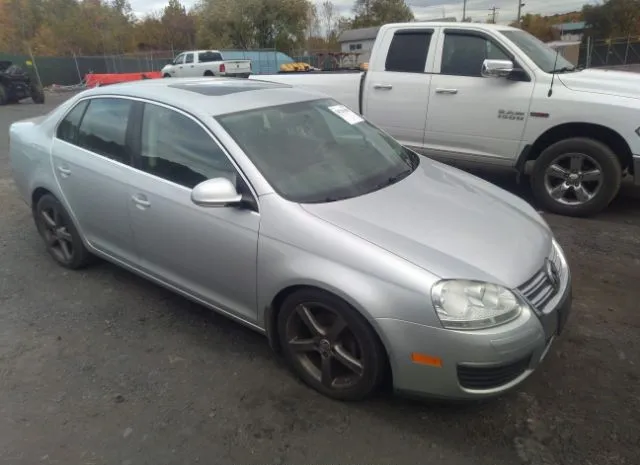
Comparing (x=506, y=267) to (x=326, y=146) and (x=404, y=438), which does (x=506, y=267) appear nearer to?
(x=404, y=438)

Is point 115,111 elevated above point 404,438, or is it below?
above

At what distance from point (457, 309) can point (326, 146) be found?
146 centimetres

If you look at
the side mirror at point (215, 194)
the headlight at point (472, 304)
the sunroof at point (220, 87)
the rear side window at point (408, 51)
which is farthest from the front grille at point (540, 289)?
the rear side window at point (408, 51)

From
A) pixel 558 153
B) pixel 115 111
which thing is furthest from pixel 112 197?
pixel 558 153

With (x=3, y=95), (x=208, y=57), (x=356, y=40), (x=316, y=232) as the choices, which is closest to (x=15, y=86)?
(x=3, y=95)

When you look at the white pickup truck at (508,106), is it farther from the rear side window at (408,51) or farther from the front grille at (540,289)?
the front grille at (540,289)

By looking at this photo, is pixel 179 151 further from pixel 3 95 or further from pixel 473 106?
pixel 3 95

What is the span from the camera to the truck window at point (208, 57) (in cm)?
2693

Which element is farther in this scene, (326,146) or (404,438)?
(326,146)

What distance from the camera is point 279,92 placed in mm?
3586

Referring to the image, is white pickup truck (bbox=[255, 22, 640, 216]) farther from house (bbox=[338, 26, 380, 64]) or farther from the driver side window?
house (bbox=[338, 26, 380, 64])

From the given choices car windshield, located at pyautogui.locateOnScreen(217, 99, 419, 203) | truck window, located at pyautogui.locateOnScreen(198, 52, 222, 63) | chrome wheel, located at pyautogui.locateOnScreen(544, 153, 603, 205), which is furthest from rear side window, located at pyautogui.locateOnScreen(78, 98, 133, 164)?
truck window, located at pyautogui.locateOnScreen(198, 52, 222, 63)

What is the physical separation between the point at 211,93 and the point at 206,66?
24464mm

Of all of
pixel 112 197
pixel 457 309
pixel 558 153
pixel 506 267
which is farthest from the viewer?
pixel 558 153
